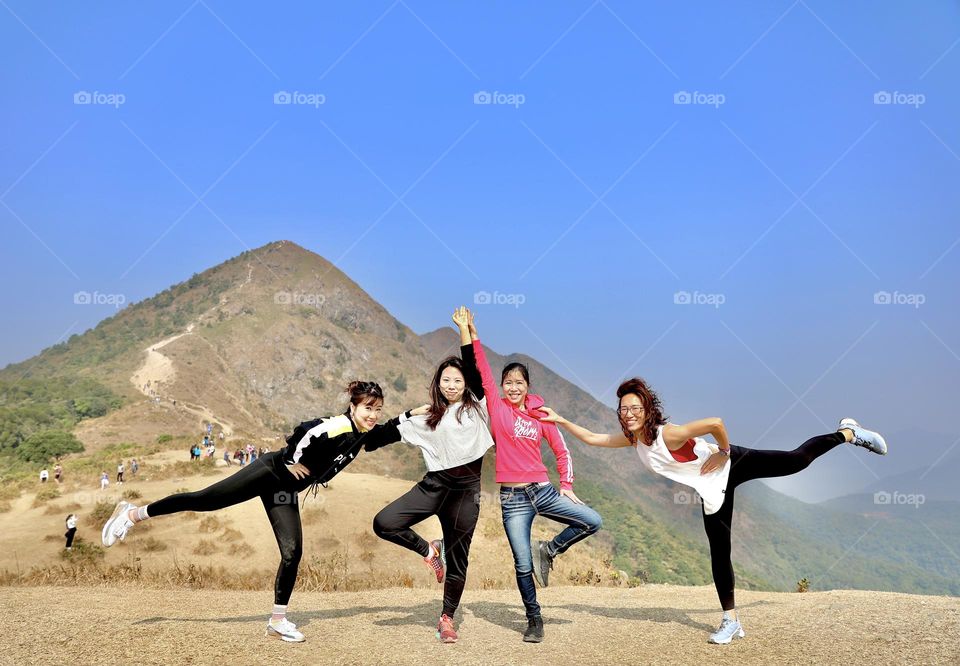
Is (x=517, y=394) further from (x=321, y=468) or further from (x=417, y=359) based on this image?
(x=417, y=359)

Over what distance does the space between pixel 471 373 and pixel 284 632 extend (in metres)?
3.10

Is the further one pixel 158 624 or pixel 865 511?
pixel 865 511

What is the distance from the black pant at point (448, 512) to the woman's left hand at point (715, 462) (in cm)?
221

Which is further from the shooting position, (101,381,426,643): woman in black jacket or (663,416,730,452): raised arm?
(101,381,426,643): woman in black jacket

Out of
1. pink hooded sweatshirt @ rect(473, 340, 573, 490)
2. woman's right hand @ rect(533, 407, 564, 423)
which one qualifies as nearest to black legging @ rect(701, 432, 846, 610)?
pink hooded sweatshirt @ rect(473, 340, 573, 490)

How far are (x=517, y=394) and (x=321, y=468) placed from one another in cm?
208

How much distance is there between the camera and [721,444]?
23.5 feet

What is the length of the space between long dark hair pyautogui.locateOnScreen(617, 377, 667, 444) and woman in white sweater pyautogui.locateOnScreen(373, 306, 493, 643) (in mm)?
1358

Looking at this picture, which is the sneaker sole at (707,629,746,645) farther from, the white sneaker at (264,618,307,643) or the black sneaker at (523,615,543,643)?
the white sneaker at (264,618,307,643)

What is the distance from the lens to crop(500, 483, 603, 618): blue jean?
7375 mm

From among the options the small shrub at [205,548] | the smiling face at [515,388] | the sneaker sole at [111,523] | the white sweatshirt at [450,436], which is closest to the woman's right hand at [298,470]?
the white sweatshirt at [450,436]

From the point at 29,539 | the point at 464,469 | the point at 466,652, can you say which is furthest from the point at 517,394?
the point at 29,539

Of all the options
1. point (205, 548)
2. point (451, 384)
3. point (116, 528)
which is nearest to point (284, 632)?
point (116, 528)

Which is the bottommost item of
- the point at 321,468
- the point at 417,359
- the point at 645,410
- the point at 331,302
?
the point at 321,468
